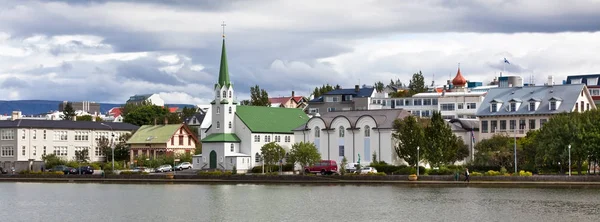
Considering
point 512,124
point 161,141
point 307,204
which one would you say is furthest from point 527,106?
point 161,141

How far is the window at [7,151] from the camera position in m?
137

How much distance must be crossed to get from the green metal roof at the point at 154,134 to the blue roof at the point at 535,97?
46576 millimetres

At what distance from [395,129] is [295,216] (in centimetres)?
5123

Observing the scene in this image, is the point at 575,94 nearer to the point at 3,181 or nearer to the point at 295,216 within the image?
the point at 295,216

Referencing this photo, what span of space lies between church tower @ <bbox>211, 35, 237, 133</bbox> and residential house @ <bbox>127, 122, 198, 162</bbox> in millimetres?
13659

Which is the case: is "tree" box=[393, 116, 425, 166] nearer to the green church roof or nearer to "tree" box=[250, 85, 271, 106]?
the green church roof

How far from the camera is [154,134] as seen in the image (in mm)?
143000

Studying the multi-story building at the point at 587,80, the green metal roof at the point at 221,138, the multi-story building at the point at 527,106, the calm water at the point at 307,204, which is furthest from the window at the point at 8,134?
the multi-story building at the point at 587,80

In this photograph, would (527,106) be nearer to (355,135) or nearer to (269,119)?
(355,135)

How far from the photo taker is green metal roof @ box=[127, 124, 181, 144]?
141 metres

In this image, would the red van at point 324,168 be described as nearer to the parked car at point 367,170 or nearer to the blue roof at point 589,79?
the parked car at point 367,170

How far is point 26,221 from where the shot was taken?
61.4 m

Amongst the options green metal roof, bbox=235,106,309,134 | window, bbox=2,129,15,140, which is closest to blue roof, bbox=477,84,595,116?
green metal roof, bbox=235,106,309,134

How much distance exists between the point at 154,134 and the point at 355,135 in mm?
38062
